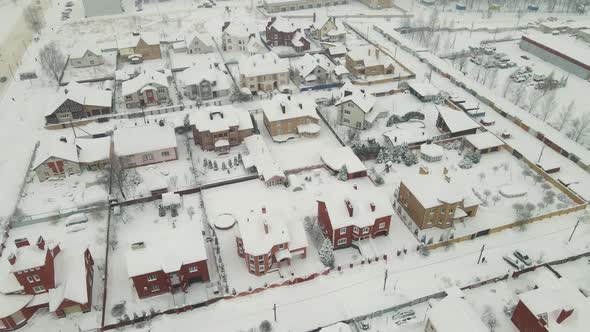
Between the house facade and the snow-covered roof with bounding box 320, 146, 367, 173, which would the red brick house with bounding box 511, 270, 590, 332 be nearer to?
the snow-covered roof with bounding box 320, 146, 367, 173

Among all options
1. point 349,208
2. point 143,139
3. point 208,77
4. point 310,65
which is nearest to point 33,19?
point 208,77

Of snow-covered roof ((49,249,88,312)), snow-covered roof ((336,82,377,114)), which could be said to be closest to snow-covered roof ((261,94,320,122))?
snow-covered roof ((336,82,377,114))

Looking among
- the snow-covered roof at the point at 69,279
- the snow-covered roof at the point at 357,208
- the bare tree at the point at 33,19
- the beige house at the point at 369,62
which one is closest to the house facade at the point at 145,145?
the snow-covered roof at the point at 69,279

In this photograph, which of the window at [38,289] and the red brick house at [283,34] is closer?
the window at [38,289]

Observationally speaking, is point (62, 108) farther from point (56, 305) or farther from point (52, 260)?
point (56, 305)

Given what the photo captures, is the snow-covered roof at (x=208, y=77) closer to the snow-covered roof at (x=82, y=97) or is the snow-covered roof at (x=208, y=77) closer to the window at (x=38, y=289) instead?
the snow-covered roof at (x=82, y=97)

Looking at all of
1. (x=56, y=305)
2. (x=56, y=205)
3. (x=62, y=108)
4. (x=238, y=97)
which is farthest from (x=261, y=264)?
(x=62, y=108)
